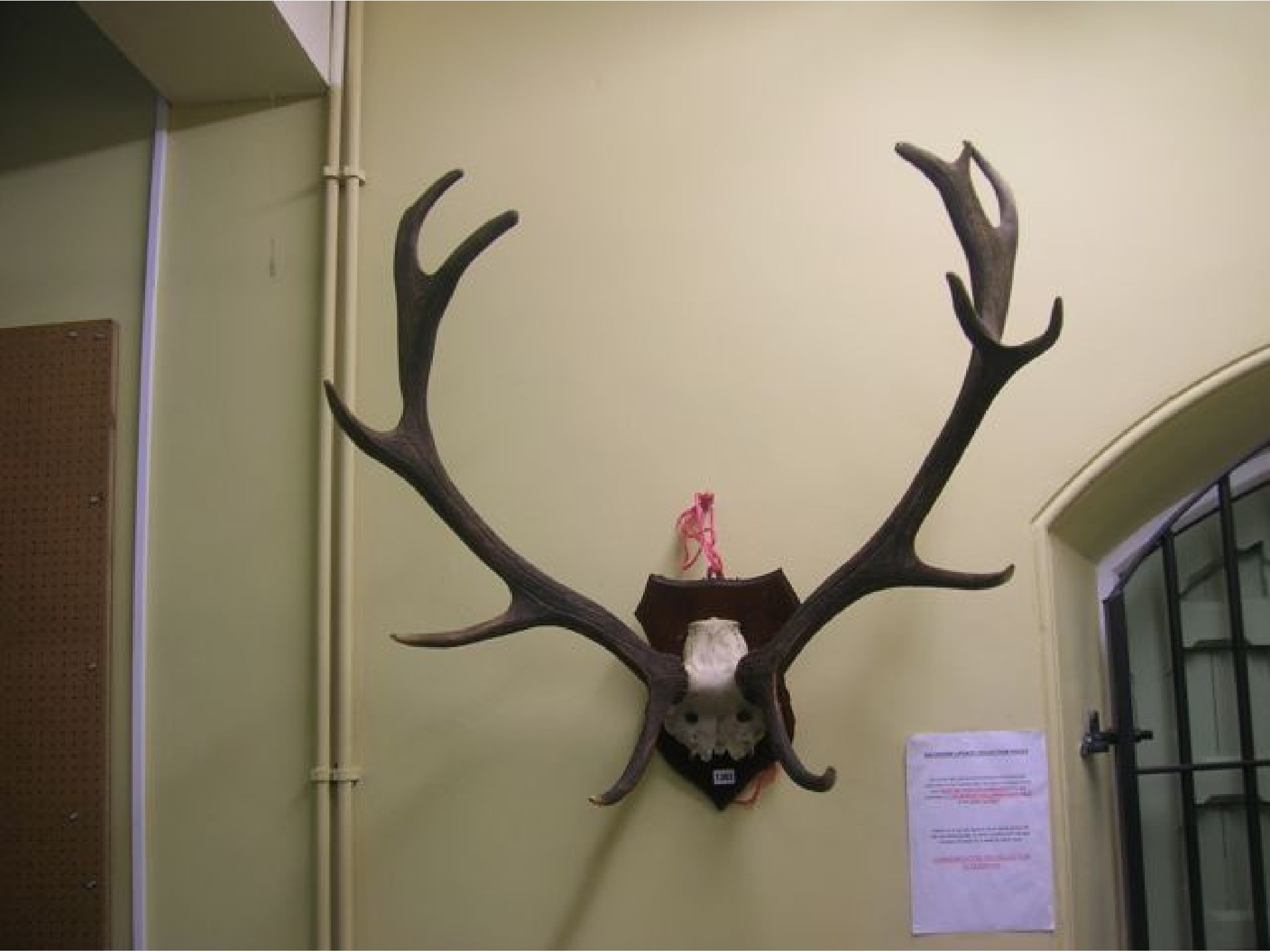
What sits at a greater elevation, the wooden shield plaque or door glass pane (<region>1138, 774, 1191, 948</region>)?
the wooden shield plaque

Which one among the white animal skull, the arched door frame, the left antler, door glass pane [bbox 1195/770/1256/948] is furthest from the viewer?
door glass pane [bbox 1195/770/1256/948]

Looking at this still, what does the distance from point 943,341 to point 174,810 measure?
1312 millimetres

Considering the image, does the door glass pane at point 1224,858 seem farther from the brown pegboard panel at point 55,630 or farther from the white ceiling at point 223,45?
the white ceiling at point 223,45

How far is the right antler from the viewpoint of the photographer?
1.20 metres

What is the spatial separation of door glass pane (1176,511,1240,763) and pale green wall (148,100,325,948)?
1.60m

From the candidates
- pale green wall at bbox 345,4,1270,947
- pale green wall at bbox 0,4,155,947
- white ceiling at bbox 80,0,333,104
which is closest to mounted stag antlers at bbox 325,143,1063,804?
pale green wall at bbox 345,4,1270,947

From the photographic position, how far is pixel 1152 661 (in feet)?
6.29

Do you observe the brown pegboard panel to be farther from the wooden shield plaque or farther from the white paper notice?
the white paper notice

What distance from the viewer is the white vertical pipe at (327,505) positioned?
1410 mm

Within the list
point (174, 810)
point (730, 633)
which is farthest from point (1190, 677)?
point (174, 810)

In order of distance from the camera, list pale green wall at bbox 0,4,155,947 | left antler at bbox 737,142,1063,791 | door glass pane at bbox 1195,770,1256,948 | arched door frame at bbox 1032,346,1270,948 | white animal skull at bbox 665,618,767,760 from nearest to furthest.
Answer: left antler at bbox 737,142,1063,791 → white animal skull at bbox 665,618,767,760 → arched door frame at bbox 1032,346,1270,948 → pale green wall at bbox 0,4,155,947 → door glass pane at bbox 1195,770,1256,948

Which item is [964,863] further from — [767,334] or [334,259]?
[334,259]

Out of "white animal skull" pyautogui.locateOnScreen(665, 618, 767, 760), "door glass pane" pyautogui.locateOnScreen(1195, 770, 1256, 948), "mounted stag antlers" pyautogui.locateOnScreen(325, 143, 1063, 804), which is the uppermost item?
"mounted stag antlers" pyautogui.locateOnScreen(325, 143, 1063, 804)

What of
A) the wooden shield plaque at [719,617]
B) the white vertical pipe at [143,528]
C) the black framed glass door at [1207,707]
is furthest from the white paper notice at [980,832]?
the white vertical pipe at [143,528]
